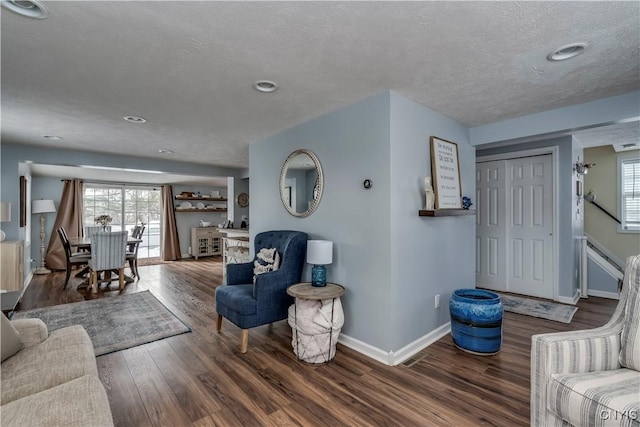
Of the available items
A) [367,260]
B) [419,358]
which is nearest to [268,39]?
[367,260]

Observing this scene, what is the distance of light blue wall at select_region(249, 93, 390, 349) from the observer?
254 cm

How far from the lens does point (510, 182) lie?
451 cm

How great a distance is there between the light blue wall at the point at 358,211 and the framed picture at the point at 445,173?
685 millimetres

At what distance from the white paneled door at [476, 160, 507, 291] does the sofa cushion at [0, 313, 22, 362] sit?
17.3ft

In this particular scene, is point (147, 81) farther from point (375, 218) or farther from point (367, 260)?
point (367, 260)

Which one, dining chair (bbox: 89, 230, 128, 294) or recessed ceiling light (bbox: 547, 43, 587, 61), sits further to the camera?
dining chair (bbox: 89, 230, 128, 294)

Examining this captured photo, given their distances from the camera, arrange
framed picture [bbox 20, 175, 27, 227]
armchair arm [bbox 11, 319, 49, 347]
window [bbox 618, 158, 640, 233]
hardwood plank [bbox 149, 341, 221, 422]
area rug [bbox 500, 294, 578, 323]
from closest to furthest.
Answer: armchair arm [bbox 11, 319, 49, 347] → hardwood plank [bbox 149, 341, 221, 422] → area rug [bbox 500, 294, 578, 323] → window [bbox 618, 158, 640, 233] → framed picture [bbox 20, 175, 27, 227]

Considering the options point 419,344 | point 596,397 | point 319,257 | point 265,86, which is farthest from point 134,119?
point 596,397

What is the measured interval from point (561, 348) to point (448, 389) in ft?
2.96

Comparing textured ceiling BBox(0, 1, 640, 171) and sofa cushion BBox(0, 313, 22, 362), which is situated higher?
textured ceiling BBox(0, 1, 640, 171)

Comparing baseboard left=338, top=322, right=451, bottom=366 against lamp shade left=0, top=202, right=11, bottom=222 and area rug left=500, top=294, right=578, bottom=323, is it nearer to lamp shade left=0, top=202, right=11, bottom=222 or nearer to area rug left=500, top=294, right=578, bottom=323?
area rug left=500, top=294, right=578, bottom=323

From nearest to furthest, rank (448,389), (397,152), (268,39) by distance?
1. (268,39)
2. (448,389)
3. (397,152)

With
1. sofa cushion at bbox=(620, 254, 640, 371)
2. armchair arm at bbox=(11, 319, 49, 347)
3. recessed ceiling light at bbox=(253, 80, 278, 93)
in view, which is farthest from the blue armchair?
sofa cushion at bbox=(620, 254, 640, 371)

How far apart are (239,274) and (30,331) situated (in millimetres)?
1745
